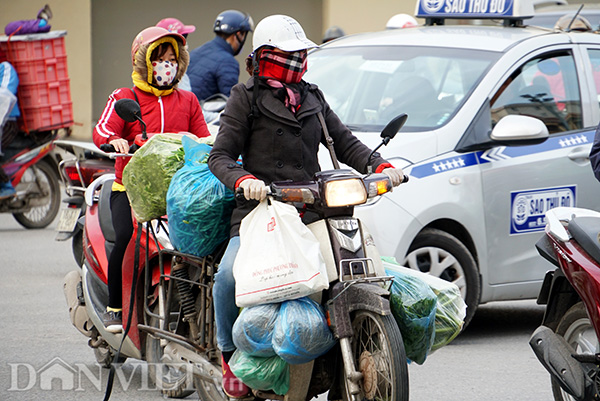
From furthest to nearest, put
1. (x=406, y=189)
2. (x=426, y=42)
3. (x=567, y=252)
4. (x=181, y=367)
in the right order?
(x=426, y=42), (x=406, y=189), (x=181, y=367), (x=567, y=252)

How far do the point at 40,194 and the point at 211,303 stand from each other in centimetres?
770

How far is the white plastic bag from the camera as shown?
4.19 meters

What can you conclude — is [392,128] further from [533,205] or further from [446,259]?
[533,205]

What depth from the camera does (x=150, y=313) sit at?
17.9ft

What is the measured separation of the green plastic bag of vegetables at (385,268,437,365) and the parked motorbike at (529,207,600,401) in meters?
0.59

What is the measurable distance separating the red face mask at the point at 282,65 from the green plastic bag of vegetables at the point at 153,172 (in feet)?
2.28

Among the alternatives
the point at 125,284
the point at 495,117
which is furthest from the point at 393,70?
the point at 125,284

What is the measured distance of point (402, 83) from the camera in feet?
24.9

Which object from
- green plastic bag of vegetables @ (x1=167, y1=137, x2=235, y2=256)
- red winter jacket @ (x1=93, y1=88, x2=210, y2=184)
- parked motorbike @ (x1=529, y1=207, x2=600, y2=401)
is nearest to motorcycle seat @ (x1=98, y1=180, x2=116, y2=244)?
red winter jacket @ (x1=93, y1=88, x2=210, y2=184)

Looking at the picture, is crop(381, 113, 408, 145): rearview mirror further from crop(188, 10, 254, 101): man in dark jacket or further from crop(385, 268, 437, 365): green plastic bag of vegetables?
crop(188, 10, 254, 101): man in dark jacket

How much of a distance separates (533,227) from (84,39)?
48.0ft

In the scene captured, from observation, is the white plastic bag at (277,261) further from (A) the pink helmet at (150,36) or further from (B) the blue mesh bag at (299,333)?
(A) the pink helmet at (150,36)

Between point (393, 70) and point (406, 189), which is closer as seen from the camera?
point (406, 189)

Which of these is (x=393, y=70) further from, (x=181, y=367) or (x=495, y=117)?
(x=181, y=367)
